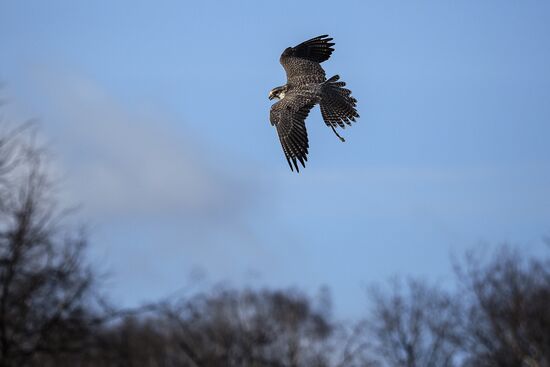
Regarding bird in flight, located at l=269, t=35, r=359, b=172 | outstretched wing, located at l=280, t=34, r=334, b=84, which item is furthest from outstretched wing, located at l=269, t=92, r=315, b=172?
outstretched wing, located at l=280, t=34, r=334, b=84

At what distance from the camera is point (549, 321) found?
47.5m

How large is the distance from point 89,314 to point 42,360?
427cm

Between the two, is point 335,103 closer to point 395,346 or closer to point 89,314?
point 89,314

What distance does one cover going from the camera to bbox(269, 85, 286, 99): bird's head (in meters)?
17.4

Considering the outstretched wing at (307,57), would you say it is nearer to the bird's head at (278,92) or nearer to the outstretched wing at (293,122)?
the bird's head at (278,92)

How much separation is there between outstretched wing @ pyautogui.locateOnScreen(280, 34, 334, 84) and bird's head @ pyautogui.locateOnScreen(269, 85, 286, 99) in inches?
7.0

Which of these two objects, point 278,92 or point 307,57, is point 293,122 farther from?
point 307,57

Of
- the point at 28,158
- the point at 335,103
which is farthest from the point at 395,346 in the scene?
the point at 335,103

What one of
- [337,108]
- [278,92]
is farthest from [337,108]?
[278,92]

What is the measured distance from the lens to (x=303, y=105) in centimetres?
1641

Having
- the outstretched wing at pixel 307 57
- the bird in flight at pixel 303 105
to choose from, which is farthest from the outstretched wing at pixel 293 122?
the outstretched wing at pixel 307 57

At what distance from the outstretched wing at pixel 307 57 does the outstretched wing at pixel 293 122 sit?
3.17ft

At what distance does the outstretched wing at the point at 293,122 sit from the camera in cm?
1588

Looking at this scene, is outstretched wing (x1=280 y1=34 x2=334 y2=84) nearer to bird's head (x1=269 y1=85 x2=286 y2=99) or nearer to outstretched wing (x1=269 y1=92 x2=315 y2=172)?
bird's head (x1=269 y1=85 x2=286 y2=99)
